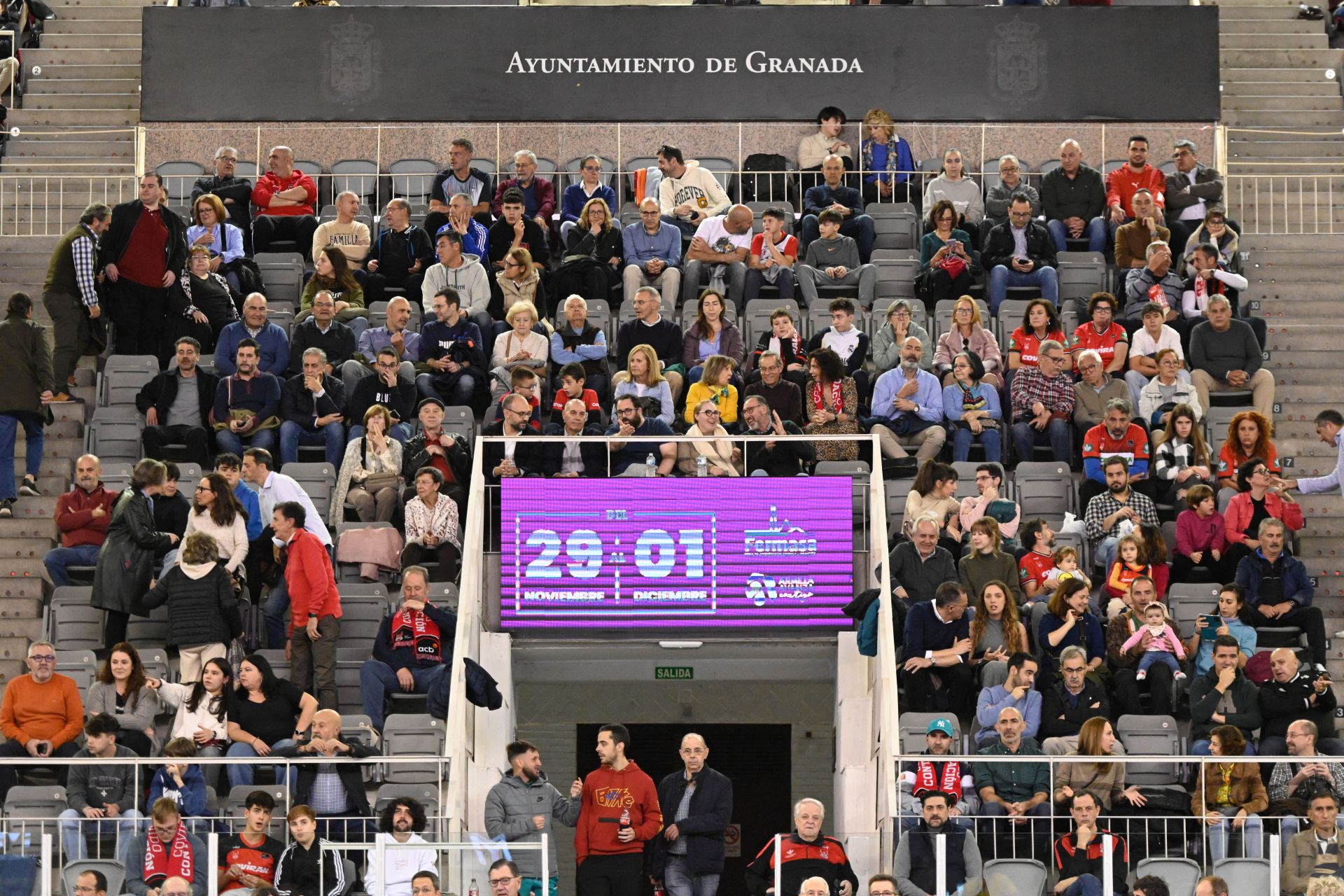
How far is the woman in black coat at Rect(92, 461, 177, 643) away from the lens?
15.8 meters

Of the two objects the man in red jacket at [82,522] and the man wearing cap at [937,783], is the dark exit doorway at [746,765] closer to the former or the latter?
the man in red jacket at [82,522]

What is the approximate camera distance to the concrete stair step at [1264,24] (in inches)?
912

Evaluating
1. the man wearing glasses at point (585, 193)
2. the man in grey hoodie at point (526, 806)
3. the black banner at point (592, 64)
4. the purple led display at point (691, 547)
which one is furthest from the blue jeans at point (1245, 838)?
the black banner at point (592, 64)

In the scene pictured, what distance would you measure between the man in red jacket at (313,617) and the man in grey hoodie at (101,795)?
1.18 metres

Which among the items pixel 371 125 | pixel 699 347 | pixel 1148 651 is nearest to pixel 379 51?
pixel 371 125

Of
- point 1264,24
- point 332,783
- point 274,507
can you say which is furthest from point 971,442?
point 1264,24

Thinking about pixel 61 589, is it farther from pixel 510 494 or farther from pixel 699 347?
pixel 699 347

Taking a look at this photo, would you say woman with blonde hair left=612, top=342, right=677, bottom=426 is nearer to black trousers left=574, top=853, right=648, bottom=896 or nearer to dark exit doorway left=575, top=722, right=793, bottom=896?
black trousers left=574, top=853, right=648, bottom=896

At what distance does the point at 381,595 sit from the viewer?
629 inches

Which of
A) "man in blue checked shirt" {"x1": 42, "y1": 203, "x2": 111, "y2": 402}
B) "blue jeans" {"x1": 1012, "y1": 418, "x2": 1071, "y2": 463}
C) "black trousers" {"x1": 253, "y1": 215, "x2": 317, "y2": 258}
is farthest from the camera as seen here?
"black trousers" {"x1": 253, "y1": 215, "x2": 317, "y2": 258}

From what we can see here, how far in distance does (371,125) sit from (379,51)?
2.04ft

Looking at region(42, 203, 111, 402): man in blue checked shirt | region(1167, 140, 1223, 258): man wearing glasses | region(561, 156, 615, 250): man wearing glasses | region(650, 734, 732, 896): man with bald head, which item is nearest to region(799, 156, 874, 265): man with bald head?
region(561, 156, 615, 250): man wearing glasses

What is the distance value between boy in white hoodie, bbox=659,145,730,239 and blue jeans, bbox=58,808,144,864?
7724 mm

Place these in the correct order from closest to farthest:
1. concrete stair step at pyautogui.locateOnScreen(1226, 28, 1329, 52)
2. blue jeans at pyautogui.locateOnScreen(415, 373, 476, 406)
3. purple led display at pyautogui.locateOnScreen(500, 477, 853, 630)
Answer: purple led display at pyautogui.locateOnScreen(500, 477, 853, 630), blue jeans at pyautogui.locateOnScreen(415, 373, 476, 406), concrete stair step at pyautogui.locateOnScreen(1226, 28, 1329, 52)
